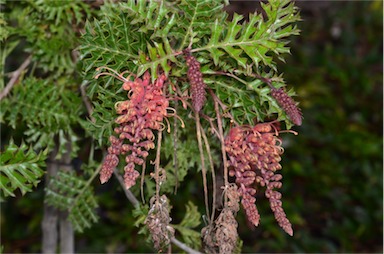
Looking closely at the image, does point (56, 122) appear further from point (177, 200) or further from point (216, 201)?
point (177, 200)

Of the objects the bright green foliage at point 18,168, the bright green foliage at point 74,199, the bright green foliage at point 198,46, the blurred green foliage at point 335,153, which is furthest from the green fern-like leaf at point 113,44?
the blurred green foliage at point 335,153

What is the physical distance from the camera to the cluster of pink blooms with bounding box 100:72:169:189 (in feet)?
2.23

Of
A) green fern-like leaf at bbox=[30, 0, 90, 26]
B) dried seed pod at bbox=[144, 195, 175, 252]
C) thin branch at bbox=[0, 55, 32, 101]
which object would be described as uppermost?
green fern-like leaf at bbox=[30, 0, 90, 26]

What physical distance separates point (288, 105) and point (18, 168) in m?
0.40

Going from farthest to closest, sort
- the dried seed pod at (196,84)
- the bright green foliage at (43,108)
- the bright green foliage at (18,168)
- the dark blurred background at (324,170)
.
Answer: the dark blurred background at (324,170) → the bright green foliage at (43,108) → the bright green foliage at (18,168) → the dried seed pod at (196,84)

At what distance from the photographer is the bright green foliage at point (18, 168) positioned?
83 centimetres

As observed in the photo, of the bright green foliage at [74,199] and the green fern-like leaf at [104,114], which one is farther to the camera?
the bright green foliage at [74,199]

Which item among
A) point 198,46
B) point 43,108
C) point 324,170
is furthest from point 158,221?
point 324,170

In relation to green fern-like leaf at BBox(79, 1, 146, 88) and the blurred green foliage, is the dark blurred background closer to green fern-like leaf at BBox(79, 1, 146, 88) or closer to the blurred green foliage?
the blurred green foliage

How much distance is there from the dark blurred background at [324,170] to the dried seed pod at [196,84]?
0.96 meters

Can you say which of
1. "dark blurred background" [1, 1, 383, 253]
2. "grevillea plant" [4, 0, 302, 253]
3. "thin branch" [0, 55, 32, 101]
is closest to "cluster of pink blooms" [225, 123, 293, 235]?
"grevillea plant" [4, 0, 302, 253]

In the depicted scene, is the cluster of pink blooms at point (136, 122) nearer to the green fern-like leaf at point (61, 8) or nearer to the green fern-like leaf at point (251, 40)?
the green fern-like leaf at point (251, 40)

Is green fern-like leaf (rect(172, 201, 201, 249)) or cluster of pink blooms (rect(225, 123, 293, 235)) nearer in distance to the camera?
cluster of pink blooms (rect(225, 123, 293, 235))

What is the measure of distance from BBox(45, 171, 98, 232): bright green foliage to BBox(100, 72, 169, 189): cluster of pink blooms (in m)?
0.35
